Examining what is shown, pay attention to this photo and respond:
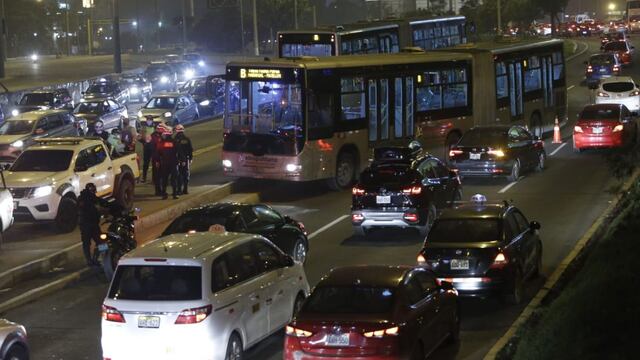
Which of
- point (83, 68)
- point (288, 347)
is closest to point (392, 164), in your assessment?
point (288, 347)

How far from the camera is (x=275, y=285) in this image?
14.5 meters

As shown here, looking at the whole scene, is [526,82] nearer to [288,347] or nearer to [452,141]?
[452,141]

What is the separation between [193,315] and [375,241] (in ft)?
33.6

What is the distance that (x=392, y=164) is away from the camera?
22812mm

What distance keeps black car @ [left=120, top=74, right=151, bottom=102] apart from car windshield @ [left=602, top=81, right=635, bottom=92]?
2748cm

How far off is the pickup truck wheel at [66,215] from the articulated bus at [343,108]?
541 cm

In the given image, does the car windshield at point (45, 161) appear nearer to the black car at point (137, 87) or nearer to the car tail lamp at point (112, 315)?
the car tail lamp at point (112, 315)

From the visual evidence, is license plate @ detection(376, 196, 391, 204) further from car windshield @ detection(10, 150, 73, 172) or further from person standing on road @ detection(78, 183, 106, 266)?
car windshield @ detection(10, 150, 73, 172)

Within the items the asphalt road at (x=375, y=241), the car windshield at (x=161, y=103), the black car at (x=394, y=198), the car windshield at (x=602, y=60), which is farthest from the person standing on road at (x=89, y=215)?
the car windshield at (x=602, y=60)

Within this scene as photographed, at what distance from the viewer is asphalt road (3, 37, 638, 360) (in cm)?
1529

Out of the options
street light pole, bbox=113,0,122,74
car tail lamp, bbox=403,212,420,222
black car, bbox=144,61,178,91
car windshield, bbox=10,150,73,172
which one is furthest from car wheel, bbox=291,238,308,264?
black car, bbox=144,61,178,91

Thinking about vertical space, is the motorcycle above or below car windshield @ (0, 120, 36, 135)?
below

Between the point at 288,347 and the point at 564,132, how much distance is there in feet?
99.6

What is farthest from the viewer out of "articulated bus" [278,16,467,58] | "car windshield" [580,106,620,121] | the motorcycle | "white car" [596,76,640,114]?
"white car" [596,76,640,114]
